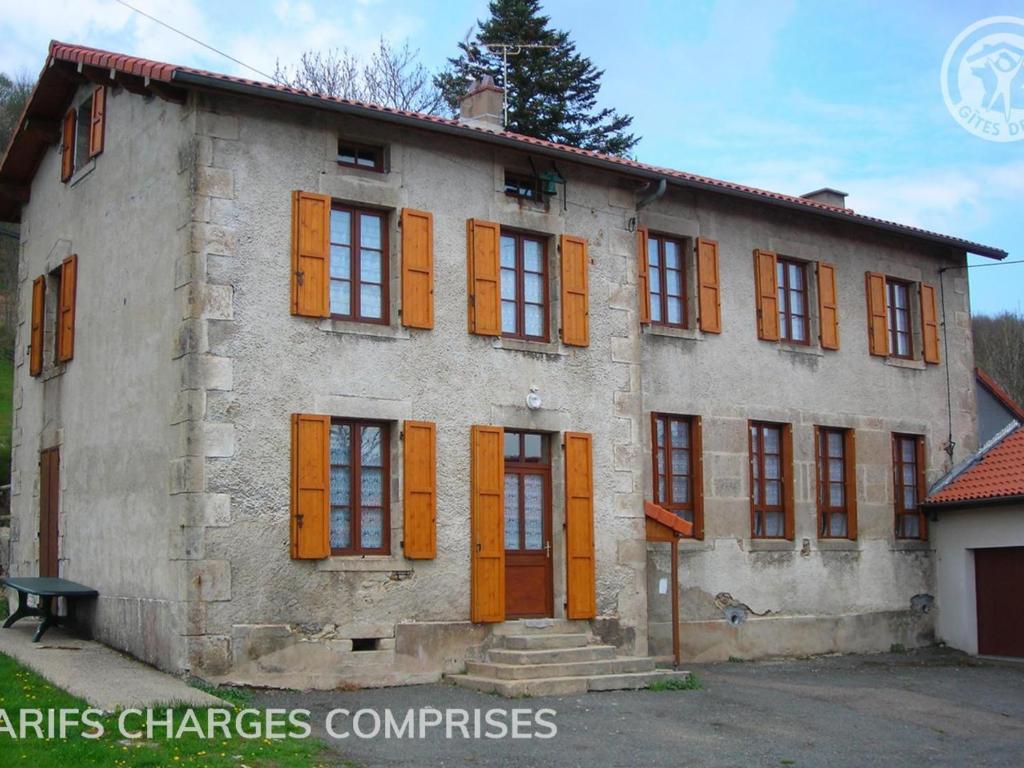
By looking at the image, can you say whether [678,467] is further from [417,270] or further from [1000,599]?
[1000,599]

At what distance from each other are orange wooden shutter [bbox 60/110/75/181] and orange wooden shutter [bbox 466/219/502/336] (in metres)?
5.13

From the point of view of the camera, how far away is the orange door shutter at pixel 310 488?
12008 millimetres

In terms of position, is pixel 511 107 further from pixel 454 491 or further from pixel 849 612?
pixel 454 491

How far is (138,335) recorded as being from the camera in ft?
42.2

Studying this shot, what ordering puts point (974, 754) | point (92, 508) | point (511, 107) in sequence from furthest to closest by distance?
point (511, 107) < point (92, 508) < point (974, 754)

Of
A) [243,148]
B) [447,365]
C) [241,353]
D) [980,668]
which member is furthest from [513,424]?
[980,668]

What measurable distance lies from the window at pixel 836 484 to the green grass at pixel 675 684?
4.64 metres

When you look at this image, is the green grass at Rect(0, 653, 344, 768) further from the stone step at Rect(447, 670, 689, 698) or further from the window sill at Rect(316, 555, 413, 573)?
the stone step at Rect(447, 670, 689, 698)

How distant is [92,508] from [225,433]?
2869 millimetres

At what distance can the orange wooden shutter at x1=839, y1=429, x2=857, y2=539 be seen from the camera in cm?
1752

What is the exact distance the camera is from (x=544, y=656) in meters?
13.0

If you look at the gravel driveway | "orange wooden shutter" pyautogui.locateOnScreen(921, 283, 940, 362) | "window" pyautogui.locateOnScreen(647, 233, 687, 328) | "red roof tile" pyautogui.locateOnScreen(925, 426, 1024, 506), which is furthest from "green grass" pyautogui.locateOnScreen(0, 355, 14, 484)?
"red roof tile" pyautogui.locateOnScreen(925, 426, 1024, 506)

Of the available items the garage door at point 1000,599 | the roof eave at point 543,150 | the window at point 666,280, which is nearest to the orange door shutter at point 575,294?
the roof eave at point 543,150

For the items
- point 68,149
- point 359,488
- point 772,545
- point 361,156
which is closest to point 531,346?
point 359,488
